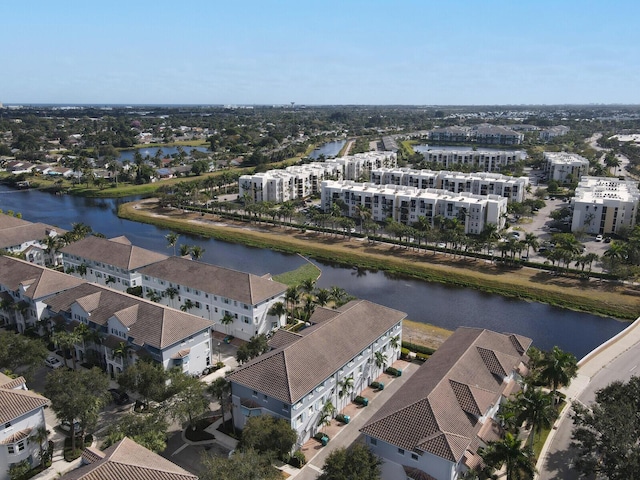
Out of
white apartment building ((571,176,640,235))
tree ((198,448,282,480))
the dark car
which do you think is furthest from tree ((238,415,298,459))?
white apartment building ((571,176,640,235))

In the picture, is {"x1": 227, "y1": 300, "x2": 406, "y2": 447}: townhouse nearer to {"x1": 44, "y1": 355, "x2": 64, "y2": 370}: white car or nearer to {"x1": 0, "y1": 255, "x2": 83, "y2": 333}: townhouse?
{"x1": 44, "y1": 355, "x2": 64, "y2": 370}: white car

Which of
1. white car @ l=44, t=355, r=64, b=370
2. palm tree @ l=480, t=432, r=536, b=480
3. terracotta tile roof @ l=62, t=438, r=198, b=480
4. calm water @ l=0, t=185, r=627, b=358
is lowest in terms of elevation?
calm water @ l=0, t=185, r=627, b=358

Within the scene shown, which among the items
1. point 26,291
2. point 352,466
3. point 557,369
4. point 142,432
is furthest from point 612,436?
point 26,291

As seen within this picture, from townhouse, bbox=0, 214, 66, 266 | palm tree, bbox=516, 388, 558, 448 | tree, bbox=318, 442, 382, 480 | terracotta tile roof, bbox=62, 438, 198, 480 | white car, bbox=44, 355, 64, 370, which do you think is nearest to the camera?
terracotta tile roof, bbox=62, 438, 198, 480

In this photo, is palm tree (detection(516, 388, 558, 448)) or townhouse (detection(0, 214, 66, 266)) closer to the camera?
palm tree (detection(516, 388, 558, 448))

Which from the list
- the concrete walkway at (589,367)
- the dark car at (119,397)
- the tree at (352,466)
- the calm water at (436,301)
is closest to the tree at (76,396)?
the dark car at (119,397)

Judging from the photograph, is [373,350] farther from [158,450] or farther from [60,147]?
[60,147]

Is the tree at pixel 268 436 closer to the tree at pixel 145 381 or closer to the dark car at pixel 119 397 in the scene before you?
the tree at pixel 145 381
